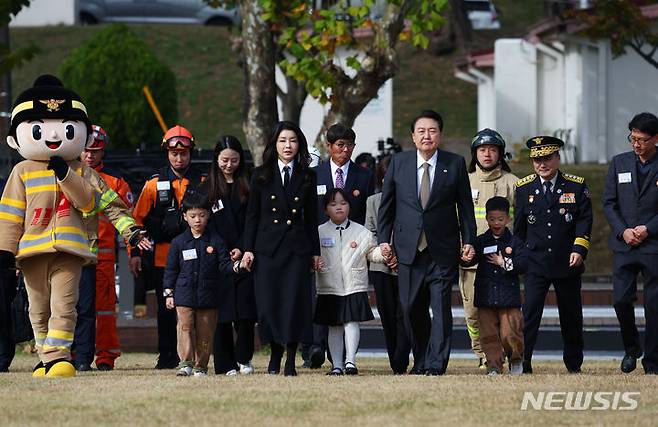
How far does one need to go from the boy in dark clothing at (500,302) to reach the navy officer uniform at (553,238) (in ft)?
1.46

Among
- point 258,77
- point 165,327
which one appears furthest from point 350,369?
point 258,77

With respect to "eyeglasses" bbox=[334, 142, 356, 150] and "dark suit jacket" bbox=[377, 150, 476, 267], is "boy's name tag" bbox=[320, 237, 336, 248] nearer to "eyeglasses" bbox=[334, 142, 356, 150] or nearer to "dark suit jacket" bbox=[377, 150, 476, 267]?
"dark suit jacket" bbox=[377, 150, 476, 267]

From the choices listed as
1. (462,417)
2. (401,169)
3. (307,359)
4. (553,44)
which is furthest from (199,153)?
(553,44)

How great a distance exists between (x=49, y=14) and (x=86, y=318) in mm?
36353

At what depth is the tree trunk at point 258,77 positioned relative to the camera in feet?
69.6

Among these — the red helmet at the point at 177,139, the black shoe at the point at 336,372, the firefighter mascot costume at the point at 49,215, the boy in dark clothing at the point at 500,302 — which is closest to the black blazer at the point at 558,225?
the boy in dark clothing at the point at 500,302

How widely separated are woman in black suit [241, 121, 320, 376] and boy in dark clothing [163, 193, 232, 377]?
0.89 ft

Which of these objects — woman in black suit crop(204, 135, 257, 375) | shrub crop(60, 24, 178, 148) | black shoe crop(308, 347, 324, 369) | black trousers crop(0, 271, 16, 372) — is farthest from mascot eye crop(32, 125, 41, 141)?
shrub crop(60, 24, 178, 148)

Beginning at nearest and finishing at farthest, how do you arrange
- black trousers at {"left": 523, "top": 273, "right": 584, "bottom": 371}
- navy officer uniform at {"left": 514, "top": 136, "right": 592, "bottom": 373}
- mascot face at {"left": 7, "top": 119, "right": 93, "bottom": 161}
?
mascot face at {"left": 7, "top": 119, "right": 93, "bottom": 161}, navy officer uniform at {"left": 514, "top": 136, "right": 592, "bottom": 373}, black trousers at {"left": 523, "top": 273, "right": 584, "bottom": 371}

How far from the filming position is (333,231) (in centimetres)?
1334

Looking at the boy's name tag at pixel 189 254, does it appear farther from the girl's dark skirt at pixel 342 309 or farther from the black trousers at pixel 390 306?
the black trousers at pixel 390 306

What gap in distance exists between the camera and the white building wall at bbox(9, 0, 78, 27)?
49250 mm

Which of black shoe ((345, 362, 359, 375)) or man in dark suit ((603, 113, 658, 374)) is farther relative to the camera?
man in dark suit ((603, 113, 658, 374))

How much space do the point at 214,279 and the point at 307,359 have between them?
183cm
